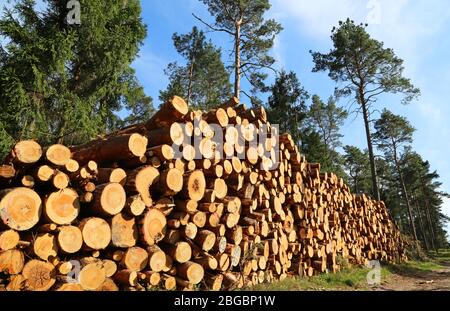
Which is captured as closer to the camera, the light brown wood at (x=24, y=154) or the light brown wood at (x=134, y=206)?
the light brown wood at (x=24, y=154)

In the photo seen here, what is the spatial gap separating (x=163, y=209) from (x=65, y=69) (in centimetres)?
921

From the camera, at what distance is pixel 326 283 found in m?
7.72

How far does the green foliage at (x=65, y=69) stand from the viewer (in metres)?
10.8

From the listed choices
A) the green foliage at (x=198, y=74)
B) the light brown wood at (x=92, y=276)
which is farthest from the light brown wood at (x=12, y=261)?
the green foliage at (x=198, y=74)

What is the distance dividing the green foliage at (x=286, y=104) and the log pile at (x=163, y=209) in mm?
15805

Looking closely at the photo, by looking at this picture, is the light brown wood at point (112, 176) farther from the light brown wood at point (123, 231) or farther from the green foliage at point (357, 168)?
the green foliage at point (357, 168)

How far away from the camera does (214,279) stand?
17.6 feet

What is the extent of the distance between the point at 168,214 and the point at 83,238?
1.38 metres

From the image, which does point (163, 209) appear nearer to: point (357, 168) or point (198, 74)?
point (198, 74)

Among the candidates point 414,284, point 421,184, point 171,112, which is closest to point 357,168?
point 421,184

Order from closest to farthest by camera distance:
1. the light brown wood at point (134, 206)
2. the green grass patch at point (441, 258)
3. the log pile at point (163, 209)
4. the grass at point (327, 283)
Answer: the log pile at point (163, 209), the light brown wood at point (134, 206), the grass at point (327, 283), the green grass patch at point (441, 258)
